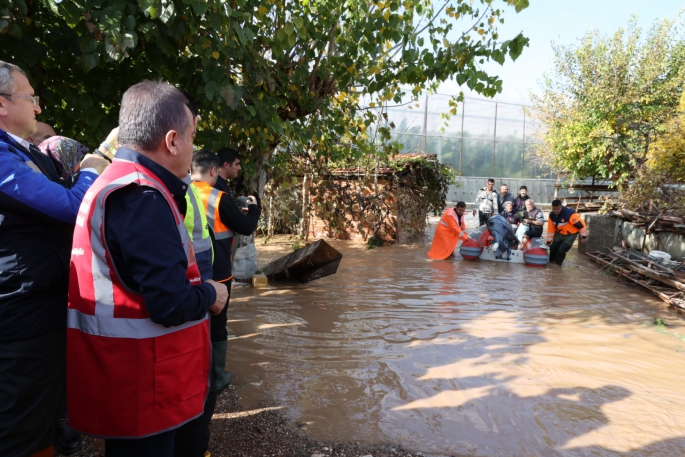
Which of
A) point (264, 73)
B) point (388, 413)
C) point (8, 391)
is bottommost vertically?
point (388, 413)

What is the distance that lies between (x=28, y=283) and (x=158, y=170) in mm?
696

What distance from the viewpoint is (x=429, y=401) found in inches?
153

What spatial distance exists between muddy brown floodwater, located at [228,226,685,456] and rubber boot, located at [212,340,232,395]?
0.69 ft

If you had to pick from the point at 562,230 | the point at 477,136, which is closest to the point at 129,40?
the point at 562,230

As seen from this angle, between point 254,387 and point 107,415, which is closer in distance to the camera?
point 107,415

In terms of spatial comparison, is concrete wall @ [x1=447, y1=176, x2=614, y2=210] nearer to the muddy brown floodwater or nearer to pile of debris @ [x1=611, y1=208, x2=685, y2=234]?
pile of debris @ [x1=611, y1=208, x2=685, y2=234]

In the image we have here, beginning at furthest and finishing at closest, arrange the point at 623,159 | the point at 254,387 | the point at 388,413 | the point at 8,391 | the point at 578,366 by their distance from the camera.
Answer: the point at 623,159 < the point at 578,366 < the point at 254,387 < the point at 388,413 < the point at 8,391

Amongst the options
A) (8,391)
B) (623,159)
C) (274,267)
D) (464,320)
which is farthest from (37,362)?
(623,159)

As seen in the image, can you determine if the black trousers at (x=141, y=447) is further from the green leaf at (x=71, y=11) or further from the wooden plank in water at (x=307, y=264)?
the wooden plank in water at (x=307, y=264)

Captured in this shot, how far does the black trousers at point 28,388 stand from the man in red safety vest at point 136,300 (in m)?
0.35

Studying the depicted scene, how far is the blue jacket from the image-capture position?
70.1 inches

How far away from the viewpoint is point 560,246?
10578 millimetres

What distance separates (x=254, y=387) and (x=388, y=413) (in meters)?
1.13

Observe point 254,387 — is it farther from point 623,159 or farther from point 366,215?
point 623,159
